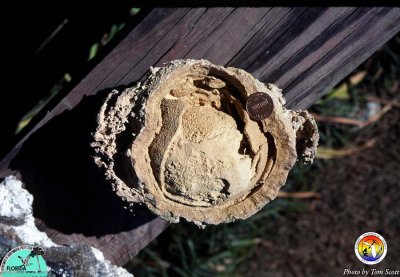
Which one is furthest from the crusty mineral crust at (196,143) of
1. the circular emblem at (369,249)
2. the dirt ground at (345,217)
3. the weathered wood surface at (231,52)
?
→ the dirt ground at (345,217)

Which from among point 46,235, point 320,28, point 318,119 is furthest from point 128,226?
point 318,119

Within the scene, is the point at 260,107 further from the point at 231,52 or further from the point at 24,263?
the point at 24,263

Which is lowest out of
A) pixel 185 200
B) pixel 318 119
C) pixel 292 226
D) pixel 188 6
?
pixel 185 200

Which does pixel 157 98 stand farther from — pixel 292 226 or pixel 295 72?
pixel 292 226

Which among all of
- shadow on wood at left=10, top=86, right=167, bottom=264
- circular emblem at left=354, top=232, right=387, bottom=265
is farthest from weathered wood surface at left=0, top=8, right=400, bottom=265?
circular emblem at left=354, top=232, right=387, bottom=265

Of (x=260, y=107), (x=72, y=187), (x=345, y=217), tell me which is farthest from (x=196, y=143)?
(x=345, y=217)

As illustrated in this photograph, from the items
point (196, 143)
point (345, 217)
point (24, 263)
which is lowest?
point (24, 263)

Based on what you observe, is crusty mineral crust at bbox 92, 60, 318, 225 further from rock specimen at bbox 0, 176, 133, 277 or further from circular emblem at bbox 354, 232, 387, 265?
circular emblem at bbox 354, 232, 387, 265
